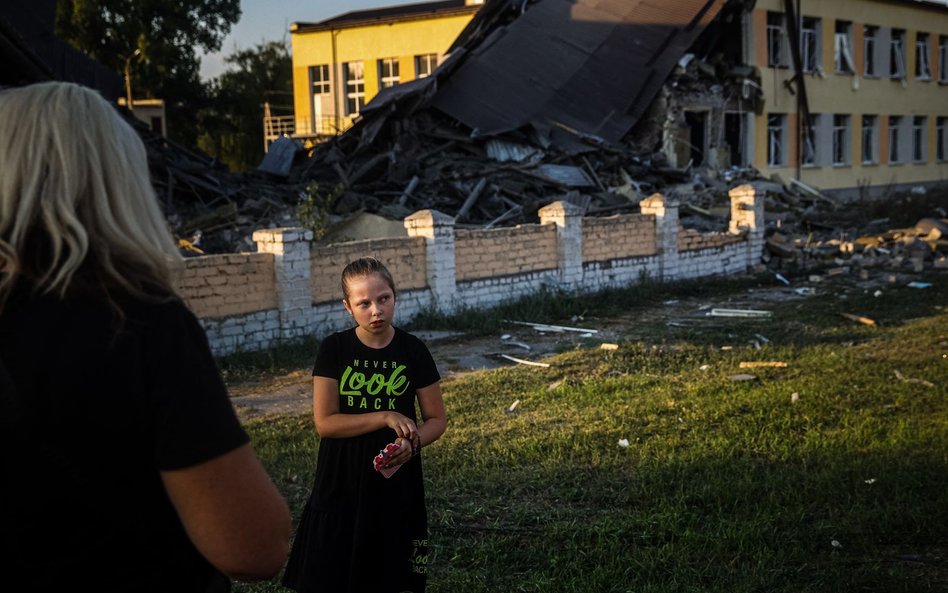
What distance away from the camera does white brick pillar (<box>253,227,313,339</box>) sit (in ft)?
36.8

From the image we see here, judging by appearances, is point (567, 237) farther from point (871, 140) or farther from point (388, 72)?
point (871, 140)

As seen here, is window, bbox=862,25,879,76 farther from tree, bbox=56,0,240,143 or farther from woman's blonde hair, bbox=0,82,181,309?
woman's blonde hair, bbox=0,82,181,309

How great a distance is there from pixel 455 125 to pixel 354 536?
21428 millimetres

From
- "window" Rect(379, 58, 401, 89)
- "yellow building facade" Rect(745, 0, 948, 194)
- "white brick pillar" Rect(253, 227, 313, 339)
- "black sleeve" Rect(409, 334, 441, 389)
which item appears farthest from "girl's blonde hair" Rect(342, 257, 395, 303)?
"window" Rect(379, 58, 401, 89)

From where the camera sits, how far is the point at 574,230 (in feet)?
49.2

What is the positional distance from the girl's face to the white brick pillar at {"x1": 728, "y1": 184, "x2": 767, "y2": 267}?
52.8ft

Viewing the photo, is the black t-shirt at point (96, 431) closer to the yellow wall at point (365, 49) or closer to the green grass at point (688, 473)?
the green grass at point (688, 473)

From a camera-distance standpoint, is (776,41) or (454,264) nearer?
(454,264)

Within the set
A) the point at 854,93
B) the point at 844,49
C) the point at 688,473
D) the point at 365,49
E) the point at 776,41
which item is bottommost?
the point at 688,473

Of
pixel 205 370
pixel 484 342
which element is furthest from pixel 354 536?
pixel 484 342

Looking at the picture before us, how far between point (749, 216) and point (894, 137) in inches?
906

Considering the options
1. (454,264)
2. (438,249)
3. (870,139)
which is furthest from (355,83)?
(438,249)

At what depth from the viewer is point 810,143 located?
33500 millimetres

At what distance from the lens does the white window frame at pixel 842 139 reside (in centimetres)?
3516
